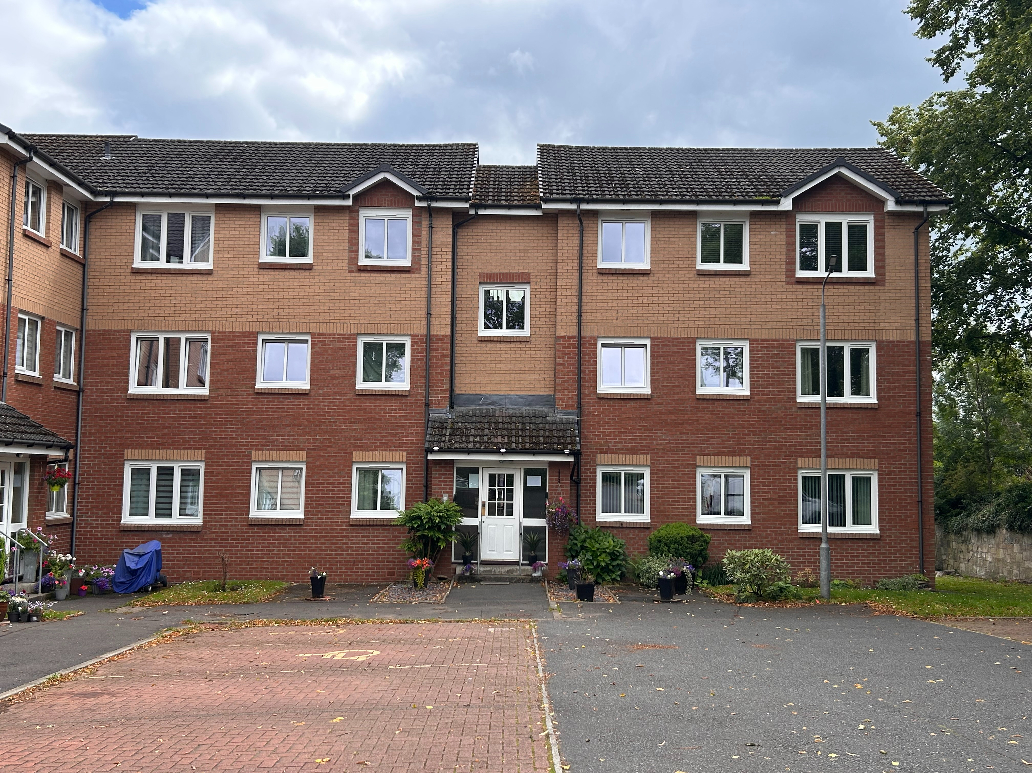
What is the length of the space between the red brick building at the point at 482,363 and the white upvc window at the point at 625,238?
6cm

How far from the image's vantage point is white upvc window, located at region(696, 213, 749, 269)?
70.5ft

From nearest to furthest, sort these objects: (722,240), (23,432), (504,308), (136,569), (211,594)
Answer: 1. (23,432)
2. (211,594)
3. (136,569)
4. (722,240)
5. (504,308)

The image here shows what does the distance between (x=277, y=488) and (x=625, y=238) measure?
10293 mm

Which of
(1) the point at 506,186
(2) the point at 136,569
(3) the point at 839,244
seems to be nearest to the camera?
(2) the point at 136,569

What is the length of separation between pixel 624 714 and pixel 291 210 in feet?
52.4

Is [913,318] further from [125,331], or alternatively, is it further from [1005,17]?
[125,331]

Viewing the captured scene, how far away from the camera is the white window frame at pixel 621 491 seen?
20656mm

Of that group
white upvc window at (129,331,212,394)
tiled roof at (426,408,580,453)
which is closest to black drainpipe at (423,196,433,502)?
tiled roof at (426,408,580,453)

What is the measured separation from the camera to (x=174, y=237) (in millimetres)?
21281

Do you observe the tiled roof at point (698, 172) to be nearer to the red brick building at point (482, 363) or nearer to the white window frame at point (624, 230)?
the red brick building at point (482, 363)

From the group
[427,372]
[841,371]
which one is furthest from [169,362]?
[841,371]

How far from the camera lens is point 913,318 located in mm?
21188

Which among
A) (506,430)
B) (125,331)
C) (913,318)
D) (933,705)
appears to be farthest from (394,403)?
(933,705)

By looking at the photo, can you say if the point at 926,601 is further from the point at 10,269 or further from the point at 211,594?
the point at 10,269
